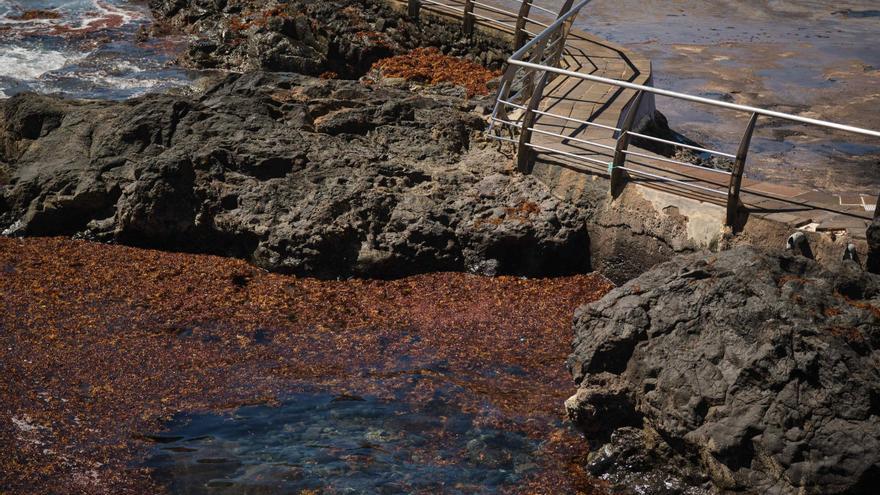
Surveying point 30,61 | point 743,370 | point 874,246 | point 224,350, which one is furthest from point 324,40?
point 743,370

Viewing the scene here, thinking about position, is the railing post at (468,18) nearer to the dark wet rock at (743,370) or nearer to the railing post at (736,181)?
the railing post at (736,181)

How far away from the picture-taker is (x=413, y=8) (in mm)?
15508

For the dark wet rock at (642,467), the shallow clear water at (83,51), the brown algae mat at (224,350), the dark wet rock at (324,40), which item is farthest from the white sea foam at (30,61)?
the dark wet rock at (642,467)

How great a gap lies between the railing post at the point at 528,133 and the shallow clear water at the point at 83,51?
8.05 metres

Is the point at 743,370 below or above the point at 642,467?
above

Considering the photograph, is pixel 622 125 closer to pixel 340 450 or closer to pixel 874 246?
pixel 874 246

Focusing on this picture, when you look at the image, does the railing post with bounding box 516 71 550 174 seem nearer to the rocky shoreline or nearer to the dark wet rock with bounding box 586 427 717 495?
the rocky shoreline

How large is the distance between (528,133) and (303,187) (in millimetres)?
2164

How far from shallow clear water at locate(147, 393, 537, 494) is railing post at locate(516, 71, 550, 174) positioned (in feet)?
10.3

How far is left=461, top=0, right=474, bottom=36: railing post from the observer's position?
1468 cm

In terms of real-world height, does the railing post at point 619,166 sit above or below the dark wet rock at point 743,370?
above

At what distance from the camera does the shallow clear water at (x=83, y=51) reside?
1547cm

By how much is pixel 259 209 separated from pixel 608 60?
20.4ft

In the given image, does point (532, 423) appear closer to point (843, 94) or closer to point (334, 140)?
point (334, 140)
